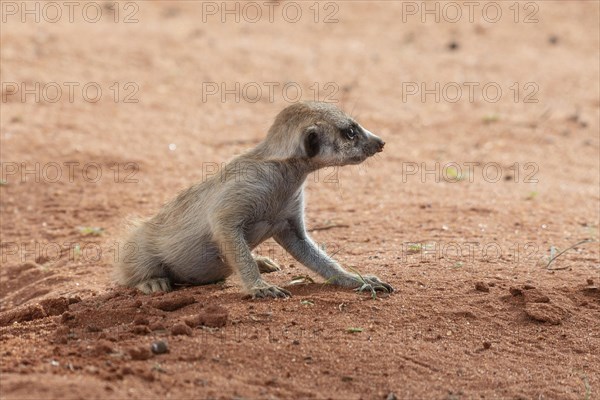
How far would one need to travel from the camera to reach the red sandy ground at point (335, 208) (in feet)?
16.1

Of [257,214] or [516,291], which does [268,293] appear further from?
[516,291]

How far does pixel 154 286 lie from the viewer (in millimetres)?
6652

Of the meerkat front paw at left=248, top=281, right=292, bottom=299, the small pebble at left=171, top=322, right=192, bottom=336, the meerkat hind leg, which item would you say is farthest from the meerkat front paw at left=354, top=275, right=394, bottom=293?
the small pebble at left=171, top=322, right=192, bottom=336

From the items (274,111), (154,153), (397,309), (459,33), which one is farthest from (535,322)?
(459,33)

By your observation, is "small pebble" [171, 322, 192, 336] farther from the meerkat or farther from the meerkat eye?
the meerkat eye

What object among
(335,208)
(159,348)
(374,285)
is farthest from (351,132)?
(335,208)

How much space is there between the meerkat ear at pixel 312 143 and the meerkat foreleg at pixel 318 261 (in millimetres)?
654

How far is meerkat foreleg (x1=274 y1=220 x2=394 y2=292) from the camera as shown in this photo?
20.1 feet

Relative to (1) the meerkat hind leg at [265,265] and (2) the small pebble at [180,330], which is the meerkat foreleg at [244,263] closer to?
(1) the meerkat hind leg at [265,265]

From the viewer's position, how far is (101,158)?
10.7 m

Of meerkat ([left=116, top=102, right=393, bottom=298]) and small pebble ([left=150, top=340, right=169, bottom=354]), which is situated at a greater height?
meerkat ([left=116, top=102, right=393, bottom=298])

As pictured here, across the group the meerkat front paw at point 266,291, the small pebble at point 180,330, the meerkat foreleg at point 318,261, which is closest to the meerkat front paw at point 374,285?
the meerkat foreleg at point 318,261

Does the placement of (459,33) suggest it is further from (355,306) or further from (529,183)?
(355,306)

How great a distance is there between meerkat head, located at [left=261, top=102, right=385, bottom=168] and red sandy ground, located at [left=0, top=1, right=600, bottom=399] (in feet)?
2.95
